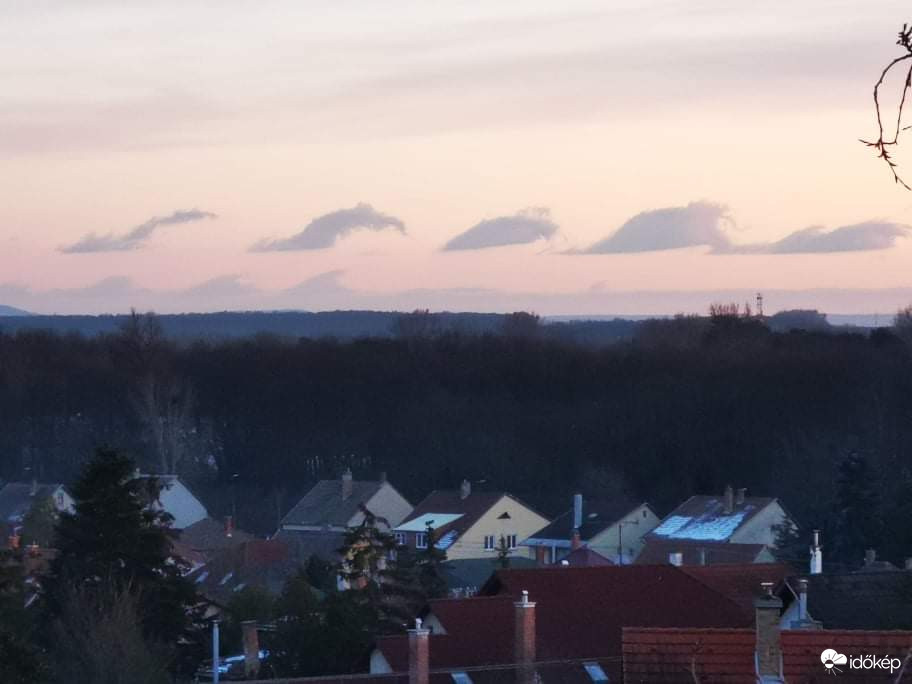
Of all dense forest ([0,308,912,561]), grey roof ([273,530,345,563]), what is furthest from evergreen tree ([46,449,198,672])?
dense forest ([0,308,912,561])

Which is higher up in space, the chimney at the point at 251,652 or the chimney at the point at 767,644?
the chimney at the point at 767,644

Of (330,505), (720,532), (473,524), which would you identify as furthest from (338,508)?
(720,532)

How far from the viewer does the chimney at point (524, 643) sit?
69.3 feet

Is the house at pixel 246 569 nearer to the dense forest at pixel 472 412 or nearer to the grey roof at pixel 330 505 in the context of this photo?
the grey roof at pixel 330 505

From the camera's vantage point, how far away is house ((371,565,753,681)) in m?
22.3

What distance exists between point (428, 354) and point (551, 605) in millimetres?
65005

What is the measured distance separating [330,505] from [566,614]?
125 feet

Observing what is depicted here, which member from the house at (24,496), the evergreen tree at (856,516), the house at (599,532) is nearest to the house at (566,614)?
the evergreen tree at (856,516)

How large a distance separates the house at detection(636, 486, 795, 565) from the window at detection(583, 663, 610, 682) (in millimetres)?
22707


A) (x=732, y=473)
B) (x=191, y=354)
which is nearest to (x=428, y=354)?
(x=191, y=354)

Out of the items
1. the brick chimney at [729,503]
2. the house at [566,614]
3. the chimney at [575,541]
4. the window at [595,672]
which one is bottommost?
the chimney at [575,541]

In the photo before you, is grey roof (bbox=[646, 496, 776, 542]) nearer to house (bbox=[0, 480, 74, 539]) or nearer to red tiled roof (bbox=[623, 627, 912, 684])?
house (bbox=[0, 480, 74, 539])

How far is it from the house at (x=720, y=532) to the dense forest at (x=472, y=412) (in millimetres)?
4703

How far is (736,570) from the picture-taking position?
26.1 metres
